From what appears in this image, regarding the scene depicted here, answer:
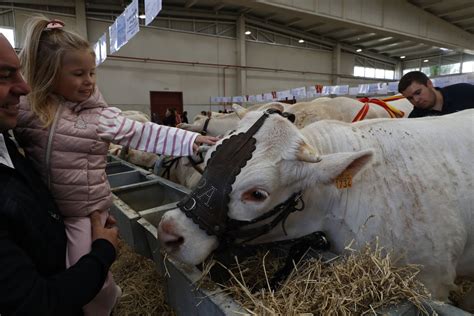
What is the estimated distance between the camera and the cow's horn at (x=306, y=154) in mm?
1438

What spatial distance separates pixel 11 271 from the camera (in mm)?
791

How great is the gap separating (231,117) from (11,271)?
409 centimetres

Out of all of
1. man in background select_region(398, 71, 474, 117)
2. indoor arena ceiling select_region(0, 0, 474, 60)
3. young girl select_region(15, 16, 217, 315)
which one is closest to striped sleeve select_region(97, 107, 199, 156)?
young girl select_region(15, 16, 217, 315)

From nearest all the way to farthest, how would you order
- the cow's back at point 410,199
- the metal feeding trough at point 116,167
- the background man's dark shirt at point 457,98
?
the cow's back at point 410,199 < the background man's dark shirt at point 457,98 < the metal feeding trough at point 116,167

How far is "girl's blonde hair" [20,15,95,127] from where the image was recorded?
1503 millimetres

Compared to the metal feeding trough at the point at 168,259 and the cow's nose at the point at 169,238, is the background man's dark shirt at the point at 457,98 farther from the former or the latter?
the cow's nose at the point at 169,238

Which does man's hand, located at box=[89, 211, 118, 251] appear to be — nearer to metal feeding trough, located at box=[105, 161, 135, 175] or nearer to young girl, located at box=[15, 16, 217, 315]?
young girl, located at box=[15, 16, 217, 315]

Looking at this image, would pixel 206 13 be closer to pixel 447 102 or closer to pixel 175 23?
pixel 175 23

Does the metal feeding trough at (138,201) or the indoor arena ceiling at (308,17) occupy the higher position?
the indoor arena ceiling at (308,17)

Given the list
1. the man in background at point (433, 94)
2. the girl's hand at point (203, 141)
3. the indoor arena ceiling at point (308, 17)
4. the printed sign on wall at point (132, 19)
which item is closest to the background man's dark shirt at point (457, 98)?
the man in background at point (433, 94)

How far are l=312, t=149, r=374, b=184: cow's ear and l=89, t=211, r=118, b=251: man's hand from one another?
99 cm

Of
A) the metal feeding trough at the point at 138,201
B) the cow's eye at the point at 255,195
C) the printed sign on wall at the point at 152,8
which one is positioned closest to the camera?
the cow's eye at the point at 255,195

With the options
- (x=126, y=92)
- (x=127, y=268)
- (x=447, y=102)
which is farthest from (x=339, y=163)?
(x=126, y=92)

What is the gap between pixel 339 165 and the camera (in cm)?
146
